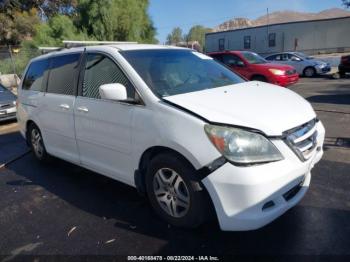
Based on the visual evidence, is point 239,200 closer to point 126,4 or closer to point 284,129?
point 284,129

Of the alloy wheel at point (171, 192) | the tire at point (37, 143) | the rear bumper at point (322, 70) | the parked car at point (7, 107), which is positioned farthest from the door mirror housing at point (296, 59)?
the alloy wheel at point (171, 192)

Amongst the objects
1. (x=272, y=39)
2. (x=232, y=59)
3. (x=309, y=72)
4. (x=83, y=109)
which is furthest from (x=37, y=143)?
(x=272, y=39)

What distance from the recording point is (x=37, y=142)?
5738mm

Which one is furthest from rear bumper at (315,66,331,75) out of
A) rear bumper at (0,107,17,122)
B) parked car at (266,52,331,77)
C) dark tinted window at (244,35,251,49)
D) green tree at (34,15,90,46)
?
dark tinted window at (244,35,251,49)

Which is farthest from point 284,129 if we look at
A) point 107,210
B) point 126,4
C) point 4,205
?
point 126,4

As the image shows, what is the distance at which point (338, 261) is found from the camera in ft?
9.48

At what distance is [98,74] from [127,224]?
175 cm

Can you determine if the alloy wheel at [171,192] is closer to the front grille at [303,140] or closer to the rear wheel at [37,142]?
the front grille at [303,140]

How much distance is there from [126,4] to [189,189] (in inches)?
1095

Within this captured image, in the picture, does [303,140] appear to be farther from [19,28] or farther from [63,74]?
[19,28]

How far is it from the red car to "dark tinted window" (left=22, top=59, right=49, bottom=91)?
8.05 meters

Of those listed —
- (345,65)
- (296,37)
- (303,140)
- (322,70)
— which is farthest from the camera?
(296,37)

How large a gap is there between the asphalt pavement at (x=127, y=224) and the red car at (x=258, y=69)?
23.4ft

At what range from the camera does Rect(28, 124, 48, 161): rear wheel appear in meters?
5.62
